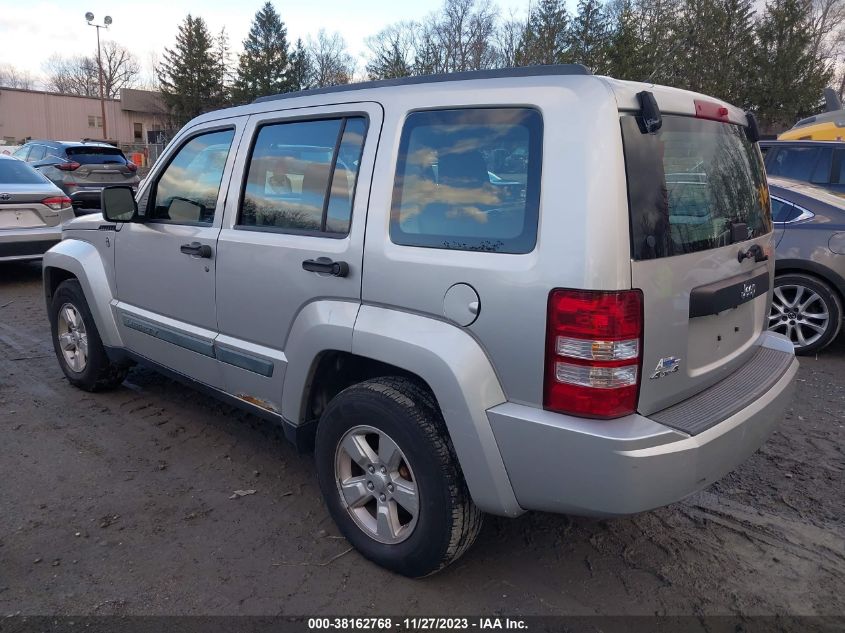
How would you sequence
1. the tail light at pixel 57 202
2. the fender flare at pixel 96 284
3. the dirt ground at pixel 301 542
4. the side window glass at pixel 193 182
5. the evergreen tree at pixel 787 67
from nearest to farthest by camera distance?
the dirt ground at pixel 301 542 → the side window glass at pixel 193 182 → the fender flare at pixel 96 284 → the tail light at pixel 57 202 → the evergreen tree at pixel 787 67

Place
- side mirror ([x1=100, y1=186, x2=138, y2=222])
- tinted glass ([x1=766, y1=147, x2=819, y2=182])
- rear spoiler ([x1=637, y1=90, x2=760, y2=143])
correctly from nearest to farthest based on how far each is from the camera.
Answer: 1. rear spoiler ([x1=637, y1=90, x2=760, y2=143])
2. side mirror ([x1=100, y1=186, x2=138, y2=222])
3. tinted glass ([x1=766, y1=147, x2=819, y2=182])

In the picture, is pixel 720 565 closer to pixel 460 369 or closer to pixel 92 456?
pixel 460 369

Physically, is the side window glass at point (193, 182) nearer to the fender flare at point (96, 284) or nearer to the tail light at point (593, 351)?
the fender flare at point (96, 284)

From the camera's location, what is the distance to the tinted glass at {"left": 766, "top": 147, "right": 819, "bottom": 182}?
24.7 ft

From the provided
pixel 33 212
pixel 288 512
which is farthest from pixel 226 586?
pixel 33 212

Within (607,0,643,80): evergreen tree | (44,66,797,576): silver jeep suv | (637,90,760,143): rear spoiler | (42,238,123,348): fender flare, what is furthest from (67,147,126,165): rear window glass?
(637,90,760,143): rear spoiler

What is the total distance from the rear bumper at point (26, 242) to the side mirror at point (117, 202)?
527 cm

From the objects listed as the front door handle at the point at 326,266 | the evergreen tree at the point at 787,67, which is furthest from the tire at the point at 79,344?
the evergreen tree at the point at 787,67

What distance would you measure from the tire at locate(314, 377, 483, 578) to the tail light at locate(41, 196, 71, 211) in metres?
7.48

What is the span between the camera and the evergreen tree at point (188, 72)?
48.7 m

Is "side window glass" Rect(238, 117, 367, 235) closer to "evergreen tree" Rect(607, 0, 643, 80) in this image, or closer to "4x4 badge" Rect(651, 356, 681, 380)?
"4x4 badge" Rect(651, 356, 681, 380)

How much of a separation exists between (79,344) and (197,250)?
1911 millimetres

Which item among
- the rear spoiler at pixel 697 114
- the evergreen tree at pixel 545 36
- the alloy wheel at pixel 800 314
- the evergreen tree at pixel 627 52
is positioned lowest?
the alloy wheel at pixel 800 314

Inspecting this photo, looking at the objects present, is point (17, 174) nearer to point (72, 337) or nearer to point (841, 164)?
point (72, 337)
